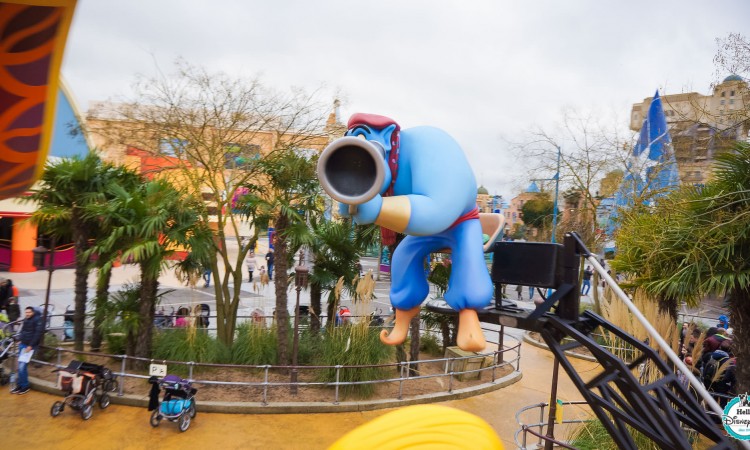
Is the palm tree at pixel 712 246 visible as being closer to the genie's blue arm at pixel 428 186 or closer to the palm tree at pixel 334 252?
the genie's blue arm at pixel 428 186

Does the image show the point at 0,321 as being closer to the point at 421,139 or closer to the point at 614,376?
the point at 421,139

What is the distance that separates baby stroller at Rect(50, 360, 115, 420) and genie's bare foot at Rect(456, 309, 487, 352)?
21.9 ft

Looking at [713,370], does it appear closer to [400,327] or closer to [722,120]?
[722,120]

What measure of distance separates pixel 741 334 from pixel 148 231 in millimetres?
9568

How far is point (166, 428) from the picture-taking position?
7613mm

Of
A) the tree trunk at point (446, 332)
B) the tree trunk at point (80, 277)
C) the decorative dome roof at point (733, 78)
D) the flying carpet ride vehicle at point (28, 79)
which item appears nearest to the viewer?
the flying carpet ride vehicle at point (28, 79)

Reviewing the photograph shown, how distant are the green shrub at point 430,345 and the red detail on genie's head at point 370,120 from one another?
1037 cm

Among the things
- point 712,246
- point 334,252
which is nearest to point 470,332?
point 712,246

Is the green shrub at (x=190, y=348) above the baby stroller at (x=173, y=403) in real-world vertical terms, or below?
above

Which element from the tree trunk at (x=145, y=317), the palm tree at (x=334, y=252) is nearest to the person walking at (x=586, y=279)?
the palm tree at (x=334, y=252)

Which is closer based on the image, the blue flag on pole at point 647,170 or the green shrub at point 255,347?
the green shrub at point 255,347

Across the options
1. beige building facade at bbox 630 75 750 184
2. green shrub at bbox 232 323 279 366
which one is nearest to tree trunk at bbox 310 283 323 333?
green shrub at bbox 232 323 279 366

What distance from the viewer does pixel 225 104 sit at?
1137 centimetres

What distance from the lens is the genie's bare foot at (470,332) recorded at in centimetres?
346
